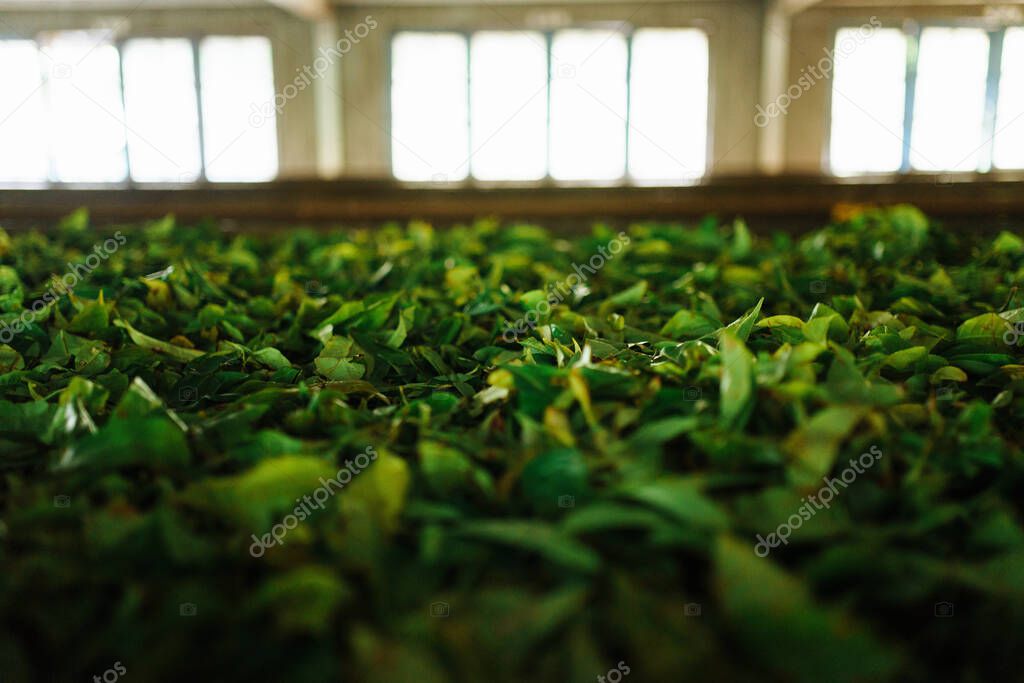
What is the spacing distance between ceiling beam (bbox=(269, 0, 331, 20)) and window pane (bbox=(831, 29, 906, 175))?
601 centimetres

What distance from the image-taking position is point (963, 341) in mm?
1013

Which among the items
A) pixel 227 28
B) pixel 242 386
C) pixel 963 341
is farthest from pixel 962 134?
pixel 242 386

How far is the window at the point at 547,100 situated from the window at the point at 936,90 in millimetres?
1882

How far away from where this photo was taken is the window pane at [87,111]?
364 inches

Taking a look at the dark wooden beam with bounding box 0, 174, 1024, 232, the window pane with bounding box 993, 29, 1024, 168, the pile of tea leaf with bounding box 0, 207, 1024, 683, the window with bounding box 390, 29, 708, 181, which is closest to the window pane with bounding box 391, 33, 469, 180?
the window with bounding box 390, 29, 708, 181

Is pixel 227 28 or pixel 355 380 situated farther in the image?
pixel 227 28

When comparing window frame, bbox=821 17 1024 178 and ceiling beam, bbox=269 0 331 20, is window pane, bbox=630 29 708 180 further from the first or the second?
ceiling beam, bbox=269 0 331 20

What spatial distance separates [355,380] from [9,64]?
10.9 m

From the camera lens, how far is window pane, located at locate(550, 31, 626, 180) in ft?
29.9

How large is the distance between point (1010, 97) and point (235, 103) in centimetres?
907

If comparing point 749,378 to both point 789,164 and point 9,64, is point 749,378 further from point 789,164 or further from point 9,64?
point 9,64

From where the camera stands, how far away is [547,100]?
912 centimetres

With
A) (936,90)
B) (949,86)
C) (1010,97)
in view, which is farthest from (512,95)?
(1010,97)

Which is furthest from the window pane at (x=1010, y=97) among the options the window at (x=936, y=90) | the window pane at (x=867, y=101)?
the window pane at (x=867, y=101)
